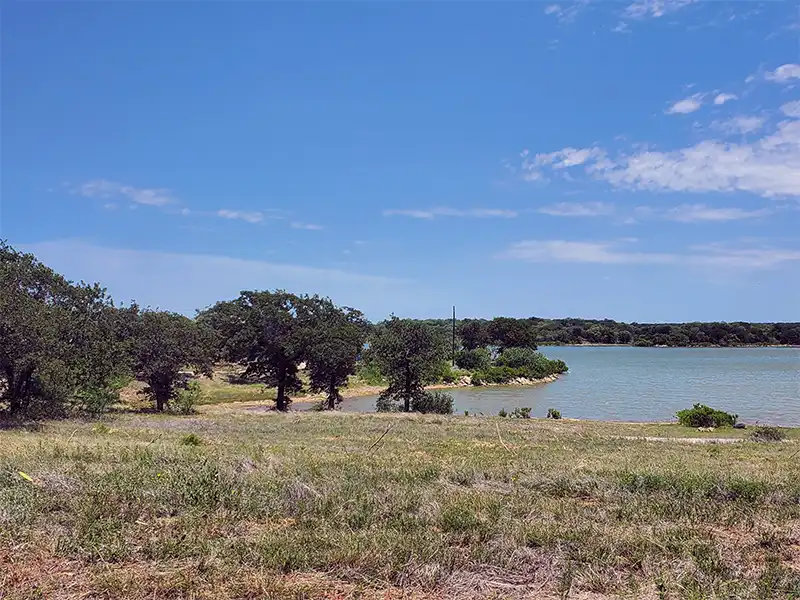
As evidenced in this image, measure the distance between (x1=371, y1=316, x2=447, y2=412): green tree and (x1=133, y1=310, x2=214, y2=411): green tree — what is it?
14160mm

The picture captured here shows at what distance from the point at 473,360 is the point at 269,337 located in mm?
59494

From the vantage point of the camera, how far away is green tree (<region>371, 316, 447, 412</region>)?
49250 millimetres

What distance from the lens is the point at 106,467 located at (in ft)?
29.5

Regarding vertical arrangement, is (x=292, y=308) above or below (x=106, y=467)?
above

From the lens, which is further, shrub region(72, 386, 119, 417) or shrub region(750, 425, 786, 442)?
shrub region(72, 386, 119, 417)

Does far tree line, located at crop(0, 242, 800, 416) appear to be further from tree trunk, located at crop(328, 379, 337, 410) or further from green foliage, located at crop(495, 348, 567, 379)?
green foliage, located at crop(495, 348, 567, 379)

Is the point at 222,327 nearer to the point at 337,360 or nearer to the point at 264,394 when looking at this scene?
the point at 337,360

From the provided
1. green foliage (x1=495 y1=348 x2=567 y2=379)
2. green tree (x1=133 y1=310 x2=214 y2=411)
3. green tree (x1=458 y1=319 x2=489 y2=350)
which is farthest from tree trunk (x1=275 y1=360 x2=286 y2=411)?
green tree (x1=458 y1=319 x2=489 y2=350)

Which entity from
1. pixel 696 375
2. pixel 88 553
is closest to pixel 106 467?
pixel 88 553

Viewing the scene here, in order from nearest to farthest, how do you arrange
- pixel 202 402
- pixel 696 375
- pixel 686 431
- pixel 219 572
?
pixel 219 572, pixel 686 431, pixel 202 402, pixel 696 375

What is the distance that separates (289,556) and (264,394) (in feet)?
194

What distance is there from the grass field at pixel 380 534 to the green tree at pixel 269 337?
35926 mm

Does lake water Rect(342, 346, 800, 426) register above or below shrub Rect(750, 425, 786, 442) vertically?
below

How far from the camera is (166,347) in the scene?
3925 cm
